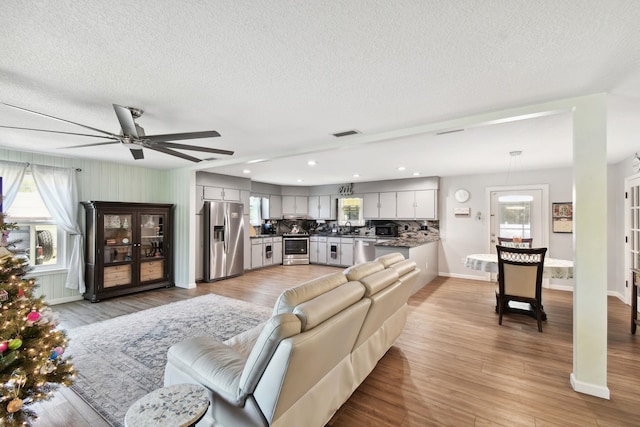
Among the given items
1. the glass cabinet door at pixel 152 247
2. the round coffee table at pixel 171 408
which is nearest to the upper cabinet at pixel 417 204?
the glass cabinet door at pixel 152 247

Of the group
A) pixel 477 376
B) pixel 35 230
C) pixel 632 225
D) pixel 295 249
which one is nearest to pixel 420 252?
pixel 477 376

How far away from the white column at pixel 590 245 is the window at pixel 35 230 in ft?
22.8

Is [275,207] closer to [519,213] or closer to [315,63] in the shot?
[519,213]

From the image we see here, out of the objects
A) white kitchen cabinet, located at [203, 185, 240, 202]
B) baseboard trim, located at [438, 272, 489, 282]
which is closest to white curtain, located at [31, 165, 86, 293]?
white kitchen cabinet, located at [203, 185, 240, 202]

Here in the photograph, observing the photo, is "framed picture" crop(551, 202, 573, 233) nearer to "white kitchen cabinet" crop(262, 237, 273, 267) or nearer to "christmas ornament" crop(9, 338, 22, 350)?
"white kitchen cabinet" crop(262, 237, 273, 267)

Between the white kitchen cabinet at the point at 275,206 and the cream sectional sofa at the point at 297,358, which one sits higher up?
the white kitchen cabinet at the point at 275,206

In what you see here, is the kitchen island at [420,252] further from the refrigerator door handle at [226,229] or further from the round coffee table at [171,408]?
the round coffee table at [171,408]

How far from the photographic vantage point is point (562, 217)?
213 inches

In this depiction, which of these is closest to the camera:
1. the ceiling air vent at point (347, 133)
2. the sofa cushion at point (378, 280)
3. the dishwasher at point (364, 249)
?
the sofa cushion at point (378, 280)

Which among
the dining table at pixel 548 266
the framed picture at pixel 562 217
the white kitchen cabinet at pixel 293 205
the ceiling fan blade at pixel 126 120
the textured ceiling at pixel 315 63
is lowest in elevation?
the dining table at pixel 548 266

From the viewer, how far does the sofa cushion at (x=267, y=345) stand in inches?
52.6

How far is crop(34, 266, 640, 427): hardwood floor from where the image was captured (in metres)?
1.98

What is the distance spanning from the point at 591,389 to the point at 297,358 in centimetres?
258

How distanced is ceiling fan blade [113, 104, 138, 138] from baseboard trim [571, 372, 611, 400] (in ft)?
13.5
